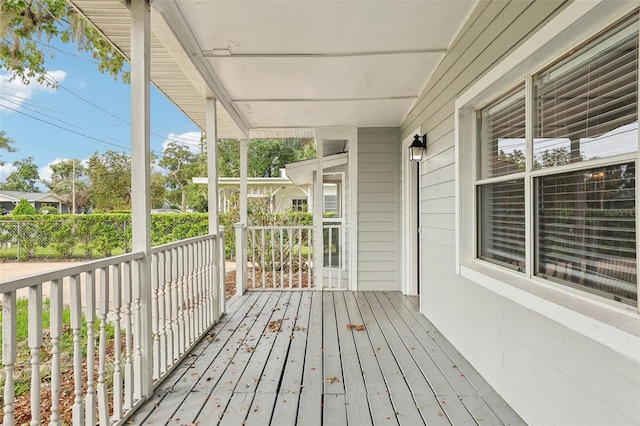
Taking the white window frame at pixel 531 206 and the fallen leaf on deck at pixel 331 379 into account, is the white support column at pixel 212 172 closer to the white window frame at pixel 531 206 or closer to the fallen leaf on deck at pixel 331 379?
the fallen leaf on deck at pixel 331 379

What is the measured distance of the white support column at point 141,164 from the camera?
2.24 meters

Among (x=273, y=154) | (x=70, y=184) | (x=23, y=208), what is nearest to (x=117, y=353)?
(x=23, y=208)

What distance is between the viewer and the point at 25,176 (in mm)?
5422

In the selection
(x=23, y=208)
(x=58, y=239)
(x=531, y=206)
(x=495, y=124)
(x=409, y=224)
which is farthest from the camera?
(x=58, y=239)

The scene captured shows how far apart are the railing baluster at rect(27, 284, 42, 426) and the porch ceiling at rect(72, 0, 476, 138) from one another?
5.79 ft

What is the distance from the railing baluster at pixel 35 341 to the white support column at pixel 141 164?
0.75 meters

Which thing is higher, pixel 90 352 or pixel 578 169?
pixel 578 169

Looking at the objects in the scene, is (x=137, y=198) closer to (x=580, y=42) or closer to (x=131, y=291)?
(x=131, y=291)

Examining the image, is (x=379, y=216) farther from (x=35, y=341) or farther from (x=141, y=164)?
(x=35, y=341)

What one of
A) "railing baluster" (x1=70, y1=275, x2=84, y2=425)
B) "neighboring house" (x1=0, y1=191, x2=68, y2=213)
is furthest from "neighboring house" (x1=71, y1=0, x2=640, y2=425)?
"neighboring house" (x1=0, y1=191, x2=68, y2=213)

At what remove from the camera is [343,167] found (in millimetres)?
7059

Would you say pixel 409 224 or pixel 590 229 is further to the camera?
pixel 409 224

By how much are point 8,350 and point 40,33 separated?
17.8 ft

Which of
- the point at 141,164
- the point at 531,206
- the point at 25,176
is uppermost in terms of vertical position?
the point at 25,176
